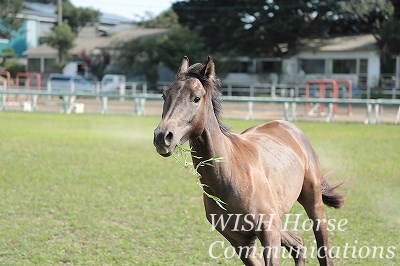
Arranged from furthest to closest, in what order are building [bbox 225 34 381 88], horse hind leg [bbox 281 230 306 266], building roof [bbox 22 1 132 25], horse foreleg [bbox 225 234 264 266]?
building roof [bbox 22 1 132 25] < building [bbox 225 34 381 88] < horse hind leg [bbox 281 230 306 266] < horse foreleg [bbox 225 234 264 266]

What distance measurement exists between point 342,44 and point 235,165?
4046 cm

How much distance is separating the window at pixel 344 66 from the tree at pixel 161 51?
30.6 ft

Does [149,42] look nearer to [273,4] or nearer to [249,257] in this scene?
[273,4]

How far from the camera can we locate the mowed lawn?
6.38 metres

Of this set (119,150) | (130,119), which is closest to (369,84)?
(130,119)

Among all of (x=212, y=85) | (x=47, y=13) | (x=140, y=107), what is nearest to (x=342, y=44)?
(x=140, y=107)

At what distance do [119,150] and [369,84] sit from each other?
27454mm

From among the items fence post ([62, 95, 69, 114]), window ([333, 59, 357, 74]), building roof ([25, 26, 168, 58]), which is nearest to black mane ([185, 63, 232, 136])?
fence post ([62, 95, 69, 114])

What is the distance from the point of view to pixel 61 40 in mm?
54438

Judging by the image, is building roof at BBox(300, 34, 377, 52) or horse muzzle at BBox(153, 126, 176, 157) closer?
horse muzzle at BBox(153, 126, 176, 157)

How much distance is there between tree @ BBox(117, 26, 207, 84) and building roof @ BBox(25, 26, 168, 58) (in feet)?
12.2

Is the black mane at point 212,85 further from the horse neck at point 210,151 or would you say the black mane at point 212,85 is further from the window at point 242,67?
the window at point 242,67

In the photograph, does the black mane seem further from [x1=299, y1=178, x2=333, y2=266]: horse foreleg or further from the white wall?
the white wall

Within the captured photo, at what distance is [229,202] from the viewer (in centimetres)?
432
